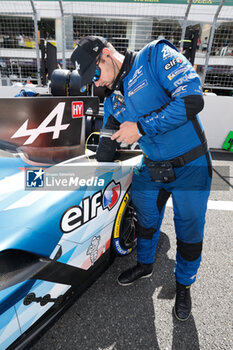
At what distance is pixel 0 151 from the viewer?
1.12 meters

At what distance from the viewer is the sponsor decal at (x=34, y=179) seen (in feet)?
3.53

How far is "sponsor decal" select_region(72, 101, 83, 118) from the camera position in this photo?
1.34m

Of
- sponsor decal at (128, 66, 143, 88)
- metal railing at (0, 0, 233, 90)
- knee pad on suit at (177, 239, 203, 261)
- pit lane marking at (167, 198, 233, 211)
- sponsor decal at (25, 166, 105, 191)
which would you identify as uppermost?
metal railing at (0, 0, 233, 90)

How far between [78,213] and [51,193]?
0.17 m

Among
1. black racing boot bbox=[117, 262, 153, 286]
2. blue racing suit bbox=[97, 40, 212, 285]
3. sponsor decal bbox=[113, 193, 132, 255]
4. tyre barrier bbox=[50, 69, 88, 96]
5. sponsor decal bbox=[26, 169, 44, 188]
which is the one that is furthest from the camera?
tyre barrier bbox=[50, 69, 88, 96]

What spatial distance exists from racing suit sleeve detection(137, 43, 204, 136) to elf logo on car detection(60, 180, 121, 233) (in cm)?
41

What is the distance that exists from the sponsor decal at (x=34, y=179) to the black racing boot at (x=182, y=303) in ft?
3.69

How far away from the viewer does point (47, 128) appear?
124 centimetres

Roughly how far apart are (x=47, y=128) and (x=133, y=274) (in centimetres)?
117

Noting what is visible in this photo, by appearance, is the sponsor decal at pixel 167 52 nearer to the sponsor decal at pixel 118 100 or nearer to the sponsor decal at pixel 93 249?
the sponsor decal at pixel 118 100

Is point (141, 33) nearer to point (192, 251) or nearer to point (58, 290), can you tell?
point (192, 251)

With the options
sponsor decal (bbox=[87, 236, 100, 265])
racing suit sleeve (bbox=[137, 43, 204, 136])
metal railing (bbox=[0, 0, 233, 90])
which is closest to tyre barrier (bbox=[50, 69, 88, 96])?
racing suit sleeve (bbox=[137, 43, 204, 136])

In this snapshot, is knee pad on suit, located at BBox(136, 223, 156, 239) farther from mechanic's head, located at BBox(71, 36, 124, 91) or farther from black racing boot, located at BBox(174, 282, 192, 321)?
mechanic's head, located at BBox(71, 36, 124, 91)

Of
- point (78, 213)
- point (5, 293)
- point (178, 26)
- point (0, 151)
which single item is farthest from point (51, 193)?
point (178, 26)
